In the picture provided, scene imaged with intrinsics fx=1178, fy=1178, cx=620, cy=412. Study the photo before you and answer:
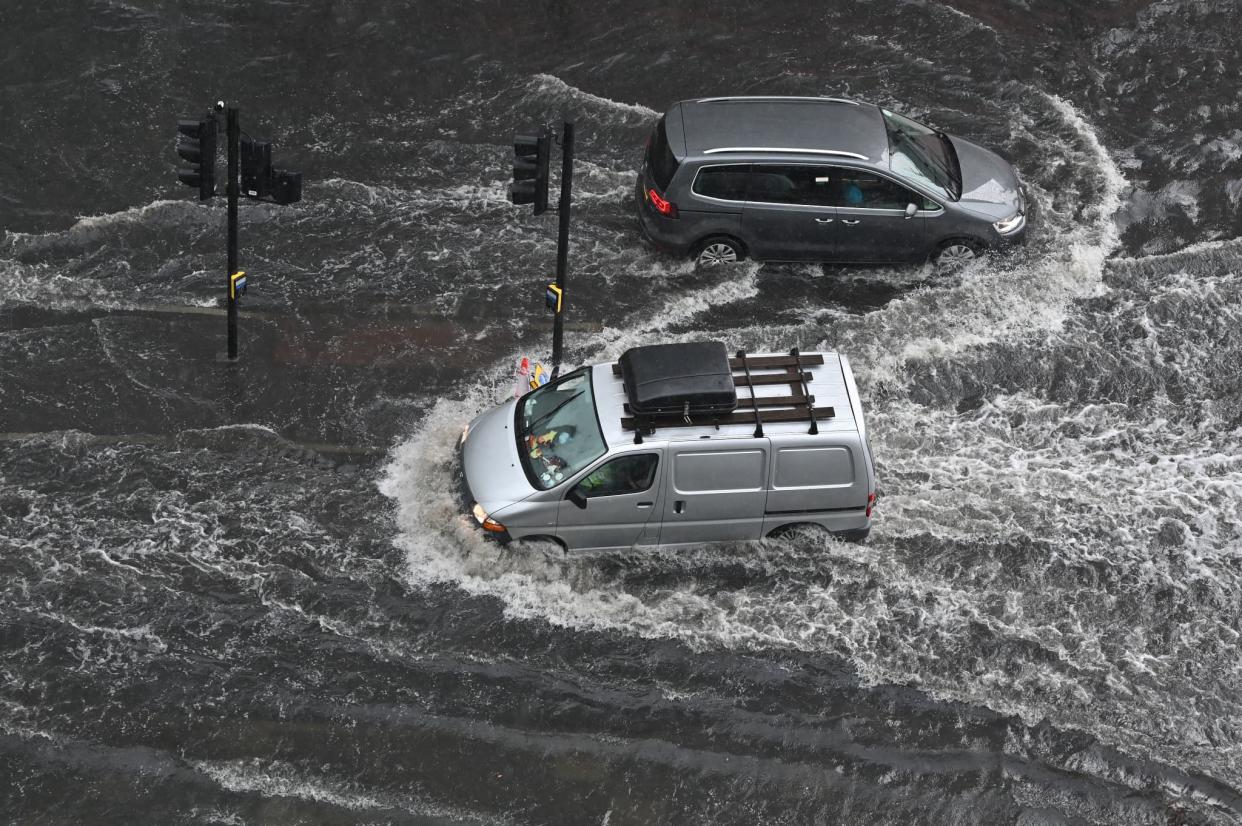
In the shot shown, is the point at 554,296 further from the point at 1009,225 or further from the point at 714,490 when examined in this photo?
the point at 1009,225

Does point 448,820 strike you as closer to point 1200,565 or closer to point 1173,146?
point 1200,565

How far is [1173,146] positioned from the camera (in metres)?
16.7

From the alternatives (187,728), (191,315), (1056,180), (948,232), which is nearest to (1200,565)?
(948,232)

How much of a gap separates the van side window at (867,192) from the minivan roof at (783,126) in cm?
25

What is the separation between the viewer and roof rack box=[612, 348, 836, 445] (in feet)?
34.5

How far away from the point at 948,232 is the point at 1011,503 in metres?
3.88

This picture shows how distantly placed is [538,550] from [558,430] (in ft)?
3.71

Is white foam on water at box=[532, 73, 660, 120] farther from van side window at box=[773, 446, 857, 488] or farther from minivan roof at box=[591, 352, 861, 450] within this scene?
van side window at box=[773, 446, 857, 488]

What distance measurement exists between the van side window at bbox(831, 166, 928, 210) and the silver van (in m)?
3.59

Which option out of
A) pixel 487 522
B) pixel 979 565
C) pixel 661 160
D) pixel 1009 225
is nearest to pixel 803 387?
pixel 979 565

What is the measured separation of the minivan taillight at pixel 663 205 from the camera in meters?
14.1

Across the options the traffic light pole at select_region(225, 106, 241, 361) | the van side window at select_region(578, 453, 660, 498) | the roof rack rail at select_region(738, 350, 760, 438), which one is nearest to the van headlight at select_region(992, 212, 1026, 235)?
the roof rack rail at select_region(738, 350, 760, 438)

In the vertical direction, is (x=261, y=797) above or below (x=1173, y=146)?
below

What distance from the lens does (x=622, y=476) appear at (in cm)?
1055
